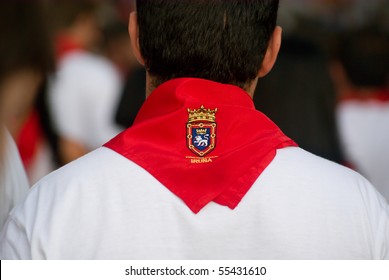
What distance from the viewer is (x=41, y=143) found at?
4602 millimetres

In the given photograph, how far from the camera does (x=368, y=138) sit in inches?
179

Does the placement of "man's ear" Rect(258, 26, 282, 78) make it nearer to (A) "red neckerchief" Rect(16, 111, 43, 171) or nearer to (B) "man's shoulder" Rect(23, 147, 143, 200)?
(B) "man's shoulder" Rect(23, 147, 143, 200)

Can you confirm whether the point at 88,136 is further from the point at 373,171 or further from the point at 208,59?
the point at 208,59

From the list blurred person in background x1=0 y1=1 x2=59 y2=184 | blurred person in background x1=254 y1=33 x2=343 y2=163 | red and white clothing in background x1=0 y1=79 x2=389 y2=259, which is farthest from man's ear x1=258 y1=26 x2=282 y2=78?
blurred person in background x1=254 y1=33 x2=343 y2=163

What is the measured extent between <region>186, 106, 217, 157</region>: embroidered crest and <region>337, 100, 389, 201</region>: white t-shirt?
225 cm

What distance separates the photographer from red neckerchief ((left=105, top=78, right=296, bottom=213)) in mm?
2262

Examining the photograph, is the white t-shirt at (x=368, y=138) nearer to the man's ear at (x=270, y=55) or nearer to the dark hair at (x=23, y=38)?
the man's ear at (x=270, y=55)

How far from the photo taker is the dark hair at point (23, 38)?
70.9 inches

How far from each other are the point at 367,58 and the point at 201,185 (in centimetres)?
276

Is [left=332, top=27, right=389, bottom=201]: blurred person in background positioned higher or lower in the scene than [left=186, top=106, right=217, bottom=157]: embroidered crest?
lower

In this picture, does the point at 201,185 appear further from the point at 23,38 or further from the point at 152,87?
the point at 23,38

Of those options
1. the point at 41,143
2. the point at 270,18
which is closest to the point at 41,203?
the point at 270,18

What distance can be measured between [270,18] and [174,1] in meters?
0.26

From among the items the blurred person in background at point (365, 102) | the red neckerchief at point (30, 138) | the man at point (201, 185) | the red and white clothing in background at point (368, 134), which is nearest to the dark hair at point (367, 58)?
the blurred person in background at point (365, 102)
